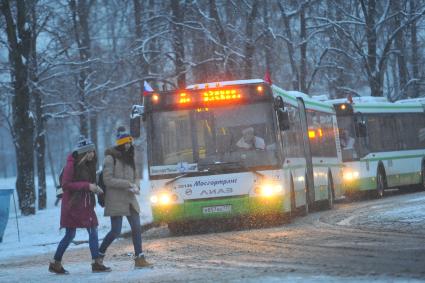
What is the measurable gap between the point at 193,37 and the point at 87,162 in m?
20.6

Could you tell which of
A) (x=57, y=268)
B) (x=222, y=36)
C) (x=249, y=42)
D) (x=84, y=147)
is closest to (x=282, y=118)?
(x=84, y=147)

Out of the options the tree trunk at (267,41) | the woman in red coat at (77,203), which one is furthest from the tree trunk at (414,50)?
the woman in red coat at (77,203)

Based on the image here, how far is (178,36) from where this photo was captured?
106ft

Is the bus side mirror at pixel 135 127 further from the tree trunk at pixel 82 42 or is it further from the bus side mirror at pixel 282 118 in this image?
the tree trunk at pixel 82 42

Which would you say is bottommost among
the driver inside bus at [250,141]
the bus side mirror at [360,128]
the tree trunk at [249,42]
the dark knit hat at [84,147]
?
the dark knit hat at [84,147]

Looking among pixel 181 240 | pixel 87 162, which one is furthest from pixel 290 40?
pixel 87 162

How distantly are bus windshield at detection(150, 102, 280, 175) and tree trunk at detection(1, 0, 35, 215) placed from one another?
28.9ft

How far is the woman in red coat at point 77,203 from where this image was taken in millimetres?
12211

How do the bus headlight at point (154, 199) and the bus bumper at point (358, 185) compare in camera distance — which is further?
the bus bumper at point (358, 185)

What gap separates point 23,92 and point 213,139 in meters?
9.88

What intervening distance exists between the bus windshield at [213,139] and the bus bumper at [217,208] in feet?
2.19

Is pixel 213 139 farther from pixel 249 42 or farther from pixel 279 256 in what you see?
pixel 249 42

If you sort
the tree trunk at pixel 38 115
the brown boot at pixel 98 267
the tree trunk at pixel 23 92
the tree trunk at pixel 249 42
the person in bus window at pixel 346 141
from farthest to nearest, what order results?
the tree trunk at pixel 249 42
the tree trunk at pixel 38 115
the person in bus window at pixel 346 141
the tree trunk at pixel 23 92
the brown boot at pixel 98 267

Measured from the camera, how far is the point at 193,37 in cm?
3262
